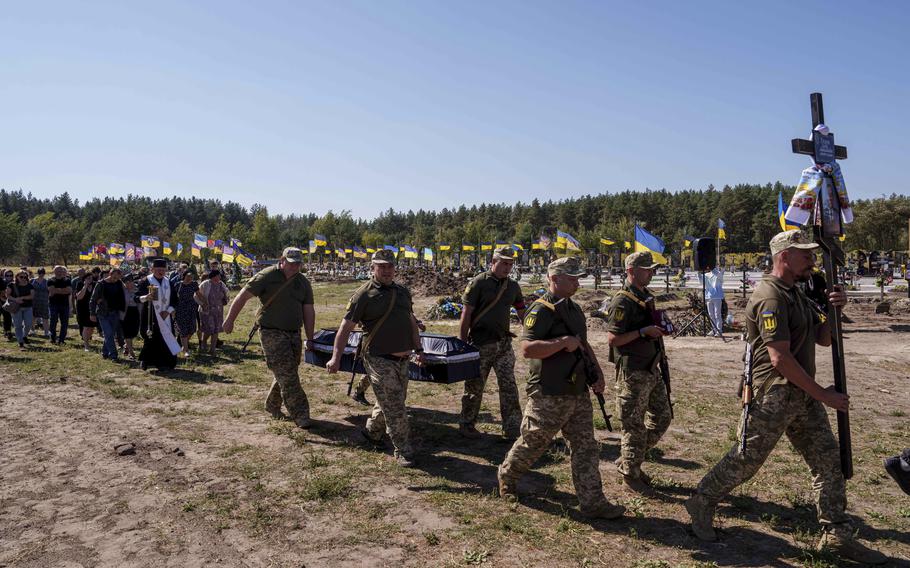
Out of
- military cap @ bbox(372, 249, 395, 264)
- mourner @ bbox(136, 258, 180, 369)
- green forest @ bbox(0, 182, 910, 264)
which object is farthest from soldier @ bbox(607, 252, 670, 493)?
green forest @ bbox(0, 182, 910, 264)

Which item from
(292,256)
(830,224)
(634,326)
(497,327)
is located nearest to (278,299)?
(292,256)

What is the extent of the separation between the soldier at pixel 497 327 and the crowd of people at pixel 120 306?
6.90 m

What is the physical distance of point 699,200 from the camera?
9612 cm

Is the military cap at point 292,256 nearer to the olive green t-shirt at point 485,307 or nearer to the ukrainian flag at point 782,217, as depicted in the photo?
the olive green t-shirt at point 485,307

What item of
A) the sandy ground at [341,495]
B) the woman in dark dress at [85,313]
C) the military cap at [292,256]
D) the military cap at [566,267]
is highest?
the military cap at [292,256]

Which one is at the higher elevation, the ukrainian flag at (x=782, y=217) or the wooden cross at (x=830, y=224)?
the ukrainian flag at (x=782, y=217)

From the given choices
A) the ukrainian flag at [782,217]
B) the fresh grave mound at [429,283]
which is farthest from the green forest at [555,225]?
the ukrainian flag at [782,217]

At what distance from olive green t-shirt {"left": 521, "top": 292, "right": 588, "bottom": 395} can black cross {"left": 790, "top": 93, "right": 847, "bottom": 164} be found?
2.57m

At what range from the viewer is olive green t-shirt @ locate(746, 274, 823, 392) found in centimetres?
394

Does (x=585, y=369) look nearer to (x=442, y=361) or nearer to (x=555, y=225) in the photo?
(x=442, y=361)

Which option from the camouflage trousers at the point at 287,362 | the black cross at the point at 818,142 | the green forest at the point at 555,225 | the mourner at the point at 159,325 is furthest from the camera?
the green forest at the point at 555,225

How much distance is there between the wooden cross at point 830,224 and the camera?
4.58 metres

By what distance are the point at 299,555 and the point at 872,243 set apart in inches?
3078

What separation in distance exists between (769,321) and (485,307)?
3332 millimetres
